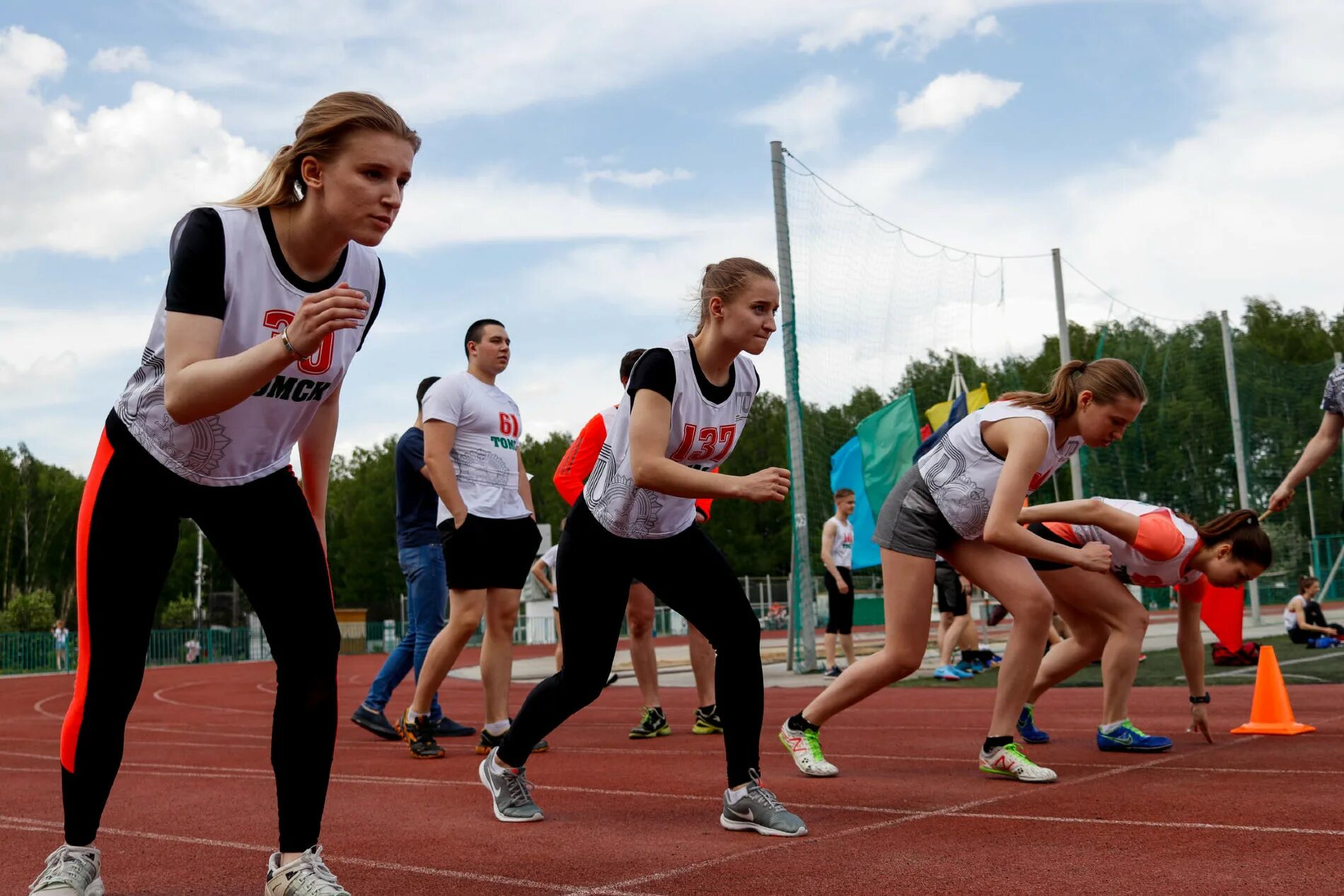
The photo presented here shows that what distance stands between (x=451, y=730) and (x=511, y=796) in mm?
3748

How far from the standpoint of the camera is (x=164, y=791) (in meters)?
5.61

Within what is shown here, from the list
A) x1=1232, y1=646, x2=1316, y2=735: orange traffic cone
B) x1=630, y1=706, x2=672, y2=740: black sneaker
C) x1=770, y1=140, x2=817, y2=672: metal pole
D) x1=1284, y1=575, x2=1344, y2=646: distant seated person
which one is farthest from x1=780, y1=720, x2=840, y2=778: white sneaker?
x1=1284, y1=575, x2=1344, y2=646: distant seated person

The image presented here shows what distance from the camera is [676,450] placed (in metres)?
4.20

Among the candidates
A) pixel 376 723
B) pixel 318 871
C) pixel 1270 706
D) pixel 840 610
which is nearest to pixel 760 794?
pixel 318 871

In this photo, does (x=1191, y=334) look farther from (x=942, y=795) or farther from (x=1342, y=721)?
(x=942, y=795)

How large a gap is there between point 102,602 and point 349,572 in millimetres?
83429

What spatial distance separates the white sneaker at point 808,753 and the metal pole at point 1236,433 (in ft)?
52.8

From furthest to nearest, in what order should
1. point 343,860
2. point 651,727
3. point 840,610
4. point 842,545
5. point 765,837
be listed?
point 842,545 → point 840,610 → point 651,727 → point 765,837 → point 343,860

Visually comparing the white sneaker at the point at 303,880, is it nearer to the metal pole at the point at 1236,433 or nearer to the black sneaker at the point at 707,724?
the black sneaker at the point at 707,724

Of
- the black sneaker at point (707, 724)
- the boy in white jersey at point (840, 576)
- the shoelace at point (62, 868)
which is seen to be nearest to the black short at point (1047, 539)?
the black sneaker at point (707, 724)

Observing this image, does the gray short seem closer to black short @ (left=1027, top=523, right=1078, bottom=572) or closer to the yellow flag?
black short @ (left=1027, top=523, right=1078, bottom=572)

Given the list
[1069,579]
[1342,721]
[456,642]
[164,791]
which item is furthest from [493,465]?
[1342,721]

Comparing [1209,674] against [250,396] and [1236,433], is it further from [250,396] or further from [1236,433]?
[1236,433]

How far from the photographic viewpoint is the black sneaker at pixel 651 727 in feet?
24.6
